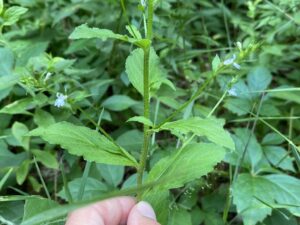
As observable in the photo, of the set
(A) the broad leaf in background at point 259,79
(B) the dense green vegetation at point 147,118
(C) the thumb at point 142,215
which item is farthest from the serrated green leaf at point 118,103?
(C) the thumb at point 142,215

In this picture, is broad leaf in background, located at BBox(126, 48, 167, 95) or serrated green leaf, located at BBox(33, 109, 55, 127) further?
serrated green leaf, located at BBox(33, 109, 55, 127)

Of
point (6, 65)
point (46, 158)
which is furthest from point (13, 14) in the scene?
point (46, 158)

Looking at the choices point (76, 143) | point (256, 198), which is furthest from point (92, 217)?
point (256, 198)

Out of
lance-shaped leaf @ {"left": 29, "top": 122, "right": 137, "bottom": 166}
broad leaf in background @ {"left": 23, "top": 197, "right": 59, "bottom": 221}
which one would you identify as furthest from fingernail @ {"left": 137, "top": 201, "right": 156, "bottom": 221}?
broad leaf in background @ {"left": 23, "top": 197, "right": 59, "bottom": 221}

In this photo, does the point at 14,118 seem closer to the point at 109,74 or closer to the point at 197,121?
the point at 109,74

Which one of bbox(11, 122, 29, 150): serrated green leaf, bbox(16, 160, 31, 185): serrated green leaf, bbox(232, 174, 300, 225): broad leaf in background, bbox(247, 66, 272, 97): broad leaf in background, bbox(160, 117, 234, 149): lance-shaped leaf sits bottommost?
bbox(16, 160, 31, 185): serrated green leaf

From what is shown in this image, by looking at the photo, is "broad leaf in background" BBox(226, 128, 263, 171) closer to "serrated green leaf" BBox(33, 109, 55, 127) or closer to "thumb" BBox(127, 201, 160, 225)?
"thumb" BBox(127, 201, 160, 225)

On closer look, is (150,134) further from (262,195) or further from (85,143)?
(262,195)
